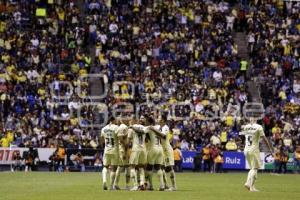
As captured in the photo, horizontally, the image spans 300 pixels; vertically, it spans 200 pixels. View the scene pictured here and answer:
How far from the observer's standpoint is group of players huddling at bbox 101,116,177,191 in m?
26.2

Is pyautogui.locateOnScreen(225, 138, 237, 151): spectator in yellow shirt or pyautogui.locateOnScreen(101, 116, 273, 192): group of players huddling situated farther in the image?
pyautogui.locateOnScreen(225, 138, 237, 151): spectator in yellow shirt

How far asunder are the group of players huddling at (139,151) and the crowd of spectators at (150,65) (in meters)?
17.1

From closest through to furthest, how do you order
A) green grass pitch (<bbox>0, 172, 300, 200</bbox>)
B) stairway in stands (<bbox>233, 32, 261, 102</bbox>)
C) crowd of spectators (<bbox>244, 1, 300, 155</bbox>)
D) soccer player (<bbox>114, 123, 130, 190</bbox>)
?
1. green grass pitch (<bbox>0, 172, 300, 200</bbox>)
2. soccer player (<bbox>114, 123, 130, 190</bbox>)
3. crowd of spectators (<bbox>244, 1, 300, 155</bbox>)
4. stairway in stands (<bbox>233, 32, 261, 102</bbox>)

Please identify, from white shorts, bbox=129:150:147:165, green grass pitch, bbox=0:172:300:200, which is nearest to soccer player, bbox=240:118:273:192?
green grass pitch, bbox=0:172:300:200

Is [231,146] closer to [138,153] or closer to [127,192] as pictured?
[138,153]

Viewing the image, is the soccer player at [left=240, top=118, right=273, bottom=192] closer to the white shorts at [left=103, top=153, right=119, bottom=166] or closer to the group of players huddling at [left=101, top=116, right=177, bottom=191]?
the group of players huddling at [left=101, top=116, right=177, bottom=191]

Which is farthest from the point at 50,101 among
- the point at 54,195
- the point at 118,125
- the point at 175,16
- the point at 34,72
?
the point at 54,195

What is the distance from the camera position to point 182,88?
47812 millimetres

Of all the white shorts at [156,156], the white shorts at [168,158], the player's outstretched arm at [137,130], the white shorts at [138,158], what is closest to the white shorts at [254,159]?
the white shorts at [168,158]

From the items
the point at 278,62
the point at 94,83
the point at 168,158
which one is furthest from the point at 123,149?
the point at 278,62

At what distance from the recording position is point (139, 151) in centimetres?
2627

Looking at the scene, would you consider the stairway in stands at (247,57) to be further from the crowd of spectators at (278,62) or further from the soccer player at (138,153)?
the soccer player at (138,153)

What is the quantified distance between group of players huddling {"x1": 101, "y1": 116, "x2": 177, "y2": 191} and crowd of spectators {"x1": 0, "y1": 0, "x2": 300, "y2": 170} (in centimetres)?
1713

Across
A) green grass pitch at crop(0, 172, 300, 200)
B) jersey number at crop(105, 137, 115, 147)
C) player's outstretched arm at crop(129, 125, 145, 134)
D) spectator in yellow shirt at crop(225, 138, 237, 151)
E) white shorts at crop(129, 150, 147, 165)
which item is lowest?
green grass pitch at crop(0, 172, 300, 200)
